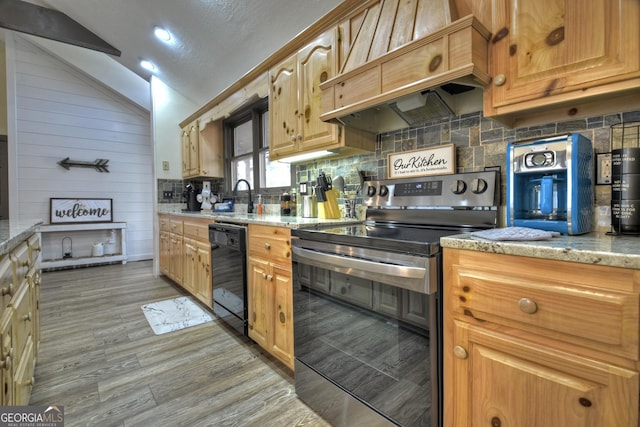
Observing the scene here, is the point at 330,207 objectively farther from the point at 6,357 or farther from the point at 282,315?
the point at 6,357

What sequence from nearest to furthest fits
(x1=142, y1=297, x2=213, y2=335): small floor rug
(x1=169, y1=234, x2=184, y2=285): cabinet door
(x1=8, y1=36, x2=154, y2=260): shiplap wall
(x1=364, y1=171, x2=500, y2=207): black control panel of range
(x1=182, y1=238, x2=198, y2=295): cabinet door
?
1. (x1=364, y1=171, x2=500, y2=207): black control panel of range
2. (x1=142, y1=297, x2=213, y2=335): small floor rug
3. (x1=182, y1=238, x2=198, y2=295): cabinet door
4. (x1=169, y1=234, x2=184, y2=285): cabinet door
5. (x1=8, y1=36, x2=154, y2=260): shiplap wall

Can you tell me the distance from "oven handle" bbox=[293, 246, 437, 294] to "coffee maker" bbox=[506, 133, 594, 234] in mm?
546

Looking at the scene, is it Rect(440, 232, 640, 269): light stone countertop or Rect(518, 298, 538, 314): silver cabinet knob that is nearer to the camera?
Rect(440, 232, 640, 269): light stone countertop

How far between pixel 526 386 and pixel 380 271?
0.49 metres

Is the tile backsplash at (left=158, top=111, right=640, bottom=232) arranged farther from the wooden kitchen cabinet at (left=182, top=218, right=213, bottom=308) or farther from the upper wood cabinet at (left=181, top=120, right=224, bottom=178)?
the upper wood cabinet at (left=181, top=120, right=224, bottom=178)

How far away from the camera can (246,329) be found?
6.70 ft

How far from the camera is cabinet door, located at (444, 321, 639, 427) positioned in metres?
0.67

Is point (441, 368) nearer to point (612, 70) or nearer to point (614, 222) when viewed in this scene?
point (614, 222)

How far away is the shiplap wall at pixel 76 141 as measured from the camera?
413 cm

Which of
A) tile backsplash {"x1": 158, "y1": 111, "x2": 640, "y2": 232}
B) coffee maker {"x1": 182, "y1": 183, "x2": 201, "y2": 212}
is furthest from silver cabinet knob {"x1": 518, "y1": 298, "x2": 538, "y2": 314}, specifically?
coffee maker {"x1": 182, "y1": 183, "x2": 201, "y2": 212}

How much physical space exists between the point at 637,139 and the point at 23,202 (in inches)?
244

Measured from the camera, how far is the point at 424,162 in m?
1.56

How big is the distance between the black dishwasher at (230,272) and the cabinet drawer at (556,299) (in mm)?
1499

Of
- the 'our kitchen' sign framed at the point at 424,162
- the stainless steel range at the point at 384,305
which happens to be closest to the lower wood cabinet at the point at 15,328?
the stainless steel range at the point at 384,305
